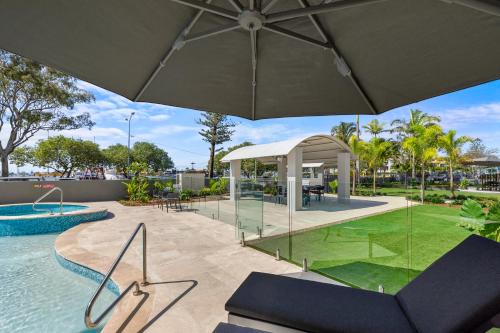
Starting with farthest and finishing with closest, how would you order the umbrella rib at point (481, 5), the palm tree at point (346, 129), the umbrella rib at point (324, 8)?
the palm tree at point (346, 129) < the umbrella rib at point (324, 8) < the umbrella rib at point (481, 5)

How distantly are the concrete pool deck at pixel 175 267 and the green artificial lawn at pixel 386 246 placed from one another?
0.49 meters

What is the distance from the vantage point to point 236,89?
3361 mm

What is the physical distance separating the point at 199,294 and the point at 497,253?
3.24m

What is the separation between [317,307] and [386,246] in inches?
83.3

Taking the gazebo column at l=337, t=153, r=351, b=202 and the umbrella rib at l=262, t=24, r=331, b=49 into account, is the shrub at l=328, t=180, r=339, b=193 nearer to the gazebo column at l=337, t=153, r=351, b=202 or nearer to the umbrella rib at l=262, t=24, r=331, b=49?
the gazebo column at l=337, t=153, r=351, b=202

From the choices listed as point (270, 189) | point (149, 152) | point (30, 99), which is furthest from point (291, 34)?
point (149, 152)

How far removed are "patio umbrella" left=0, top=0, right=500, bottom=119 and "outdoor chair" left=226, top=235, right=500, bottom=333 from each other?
1618 millimetres

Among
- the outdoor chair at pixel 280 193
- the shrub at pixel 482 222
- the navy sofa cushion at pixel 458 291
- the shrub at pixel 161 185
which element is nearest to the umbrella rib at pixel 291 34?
the navy sofa cushion at pixel 458 291

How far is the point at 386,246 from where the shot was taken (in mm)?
3730

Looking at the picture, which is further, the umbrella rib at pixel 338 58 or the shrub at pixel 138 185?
the shrub at pixel 138 185

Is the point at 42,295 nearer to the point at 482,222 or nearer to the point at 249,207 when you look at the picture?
the point at 249,207

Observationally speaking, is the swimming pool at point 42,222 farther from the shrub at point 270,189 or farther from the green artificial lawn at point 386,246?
the green artificial lawn at point 386,246

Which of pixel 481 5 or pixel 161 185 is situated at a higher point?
pixel 481 5

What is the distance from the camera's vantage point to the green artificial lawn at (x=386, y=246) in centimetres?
337
